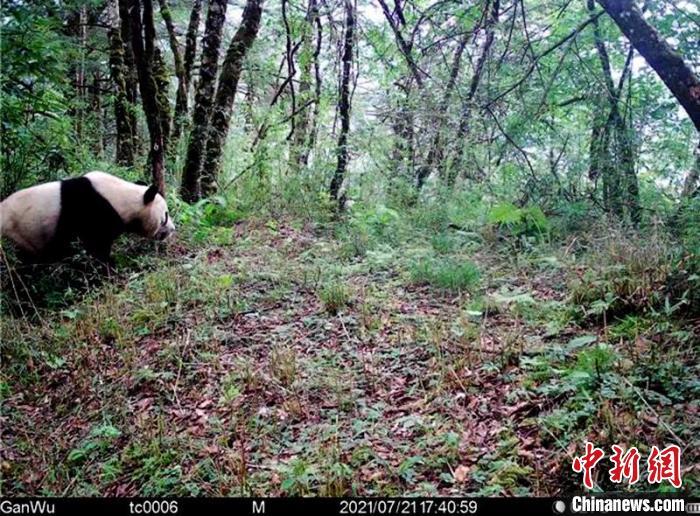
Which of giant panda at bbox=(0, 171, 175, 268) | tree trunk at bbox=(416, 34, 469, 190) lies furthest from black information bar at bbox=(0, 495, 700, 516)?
tree trunk at bbox=(416, 34, 469, 190)

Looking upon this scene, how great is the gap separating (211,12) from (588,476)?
7573mm

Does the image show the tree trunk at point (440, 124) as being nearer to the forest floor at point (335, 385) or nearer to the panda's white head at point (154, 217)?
the forest floor at point (335, 385)

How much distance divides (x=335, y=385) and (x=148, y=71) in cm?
476

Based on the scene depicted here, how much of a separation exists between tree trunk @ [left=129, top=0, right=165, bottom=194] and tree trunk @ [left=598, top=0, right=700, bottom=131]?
4.87m

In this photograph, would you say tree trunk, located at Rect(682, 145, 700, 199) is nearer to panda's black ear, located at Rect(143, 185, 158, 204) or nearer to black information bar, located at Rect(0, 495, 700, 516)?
black information bar, located at Rect(0, 495, 700, 516)

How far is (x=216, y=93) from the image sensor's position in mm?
8031

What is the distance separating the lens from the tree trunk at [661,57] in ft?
13.0

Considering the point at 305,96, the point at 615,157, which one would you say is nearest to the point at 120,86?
the point at 305,96

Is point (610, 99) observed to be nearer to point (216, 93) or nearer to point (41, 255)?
point (216, 93)

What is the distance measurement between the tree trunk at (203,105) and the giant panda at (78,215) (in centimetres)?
151

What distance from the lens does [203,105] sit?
7812mm

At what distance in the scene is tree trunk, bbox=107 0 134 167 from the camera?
28.7ft

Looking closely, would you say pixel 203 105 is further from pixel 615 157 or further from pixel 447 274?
pixel 615 157

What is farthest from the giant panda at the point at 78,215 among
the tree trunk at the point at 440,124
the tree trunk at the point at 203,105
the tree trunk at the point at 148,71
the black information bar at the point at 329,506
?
the tree trunk at the point at 440,124
